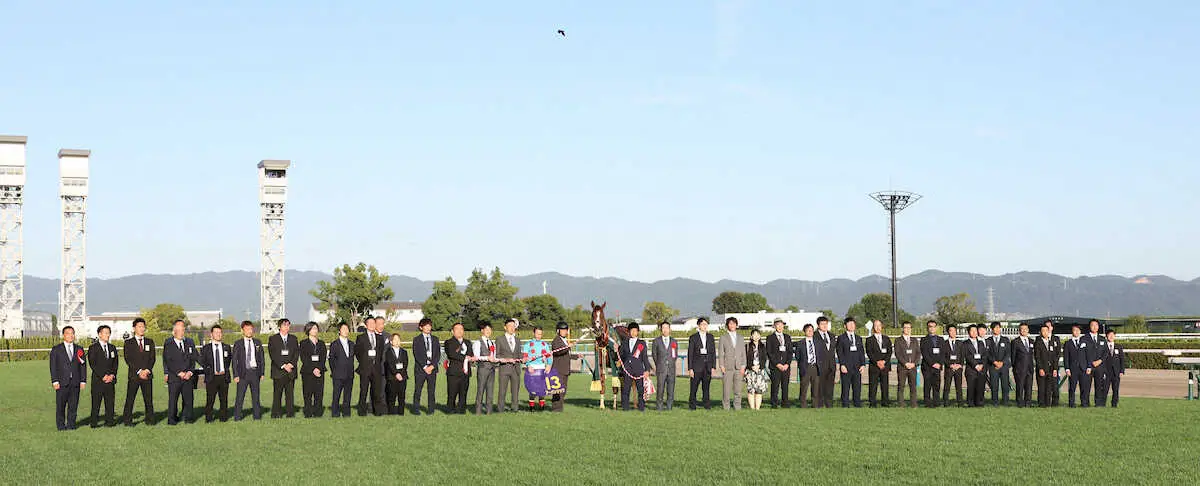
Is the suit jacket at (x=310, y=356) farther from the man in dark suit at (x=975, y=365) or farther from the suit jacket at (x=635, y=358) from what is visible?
the man in dark suit at (x=975, y=365)

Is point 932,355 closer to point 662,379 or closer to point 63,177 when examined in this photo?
point 662,379

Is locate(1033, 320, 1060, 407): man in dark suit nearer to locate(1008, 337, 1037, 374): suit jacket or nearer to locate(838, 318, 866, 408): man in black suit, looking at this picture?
locate(1008, 337, 1037, 374): suit jacket

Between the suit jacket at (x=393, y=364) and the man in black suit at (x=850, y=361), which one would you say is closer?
the suit jacket at (x=393, y=364)

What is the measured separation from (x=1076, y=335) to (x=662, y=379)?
7.41 m

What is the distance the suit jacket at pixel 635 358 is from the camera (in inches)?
768

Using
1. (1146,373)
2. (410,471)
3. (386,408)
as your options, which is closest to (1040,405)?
(386,408)

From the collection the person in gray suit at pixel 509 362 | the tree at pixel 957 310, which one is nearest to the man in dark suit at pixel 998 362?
the person in gray suit at pixel 509 362

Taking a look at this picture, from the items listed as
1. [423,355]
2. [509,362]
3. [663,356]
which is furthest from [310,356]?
[663,356]

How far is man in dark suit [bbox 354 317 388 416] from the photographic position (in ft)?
61.8

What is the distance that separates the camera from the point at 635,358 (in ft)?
64.5

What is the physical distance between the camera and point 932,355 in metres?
20.5

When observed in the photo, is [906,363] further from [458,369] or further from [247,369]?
[247,369]

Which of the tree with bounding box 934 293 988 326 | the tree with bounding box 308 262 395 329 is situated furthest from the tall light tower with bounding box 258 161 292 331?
the tree with bounding box 934 293 988 326

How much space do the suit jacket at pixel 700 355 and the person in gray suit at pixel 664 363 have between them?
32cm
